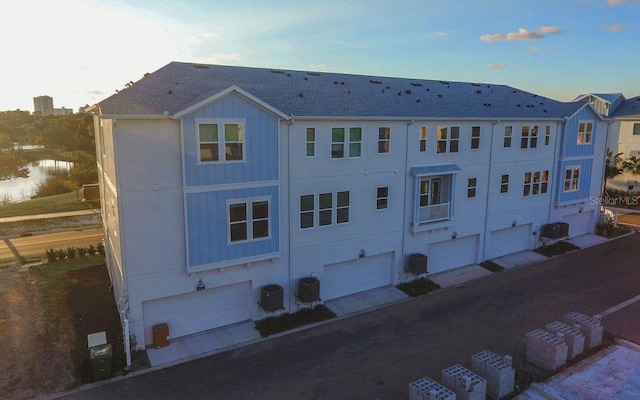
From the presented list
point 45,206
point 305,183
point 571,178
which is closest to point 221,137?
point 305,183

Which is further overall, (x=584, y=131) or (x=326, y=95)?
(x=584, y=131)

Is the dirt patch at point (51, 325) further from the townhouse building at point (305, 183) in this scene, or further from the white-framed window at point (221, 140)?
the white-framed window at point (221, 140)

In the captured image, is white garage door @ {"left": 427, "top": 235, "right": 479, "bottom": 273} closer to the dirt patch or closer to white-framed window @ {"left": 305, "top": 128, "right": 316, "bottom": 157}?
white-framed window @ {"left": 305, "top": 128, "right": 316, "bottom": 157}

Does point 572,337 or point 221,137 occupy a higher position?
point 221,137

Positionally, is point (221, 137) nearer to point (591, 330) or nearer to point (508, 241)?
point (591, 330)

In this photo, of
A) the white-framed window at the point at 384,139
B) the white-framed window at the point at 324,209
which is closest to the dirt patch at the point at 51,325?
the white-framed window at the point at 324,209

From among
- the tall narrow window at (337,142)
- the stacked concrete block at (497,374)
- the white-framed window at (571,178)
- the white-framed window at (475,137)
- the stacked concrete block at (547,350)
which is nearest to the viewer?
the stacked concrete block at (497,374)

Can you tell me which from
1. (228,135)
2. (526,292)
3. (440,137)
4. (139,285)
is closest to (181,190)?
(228,135)
